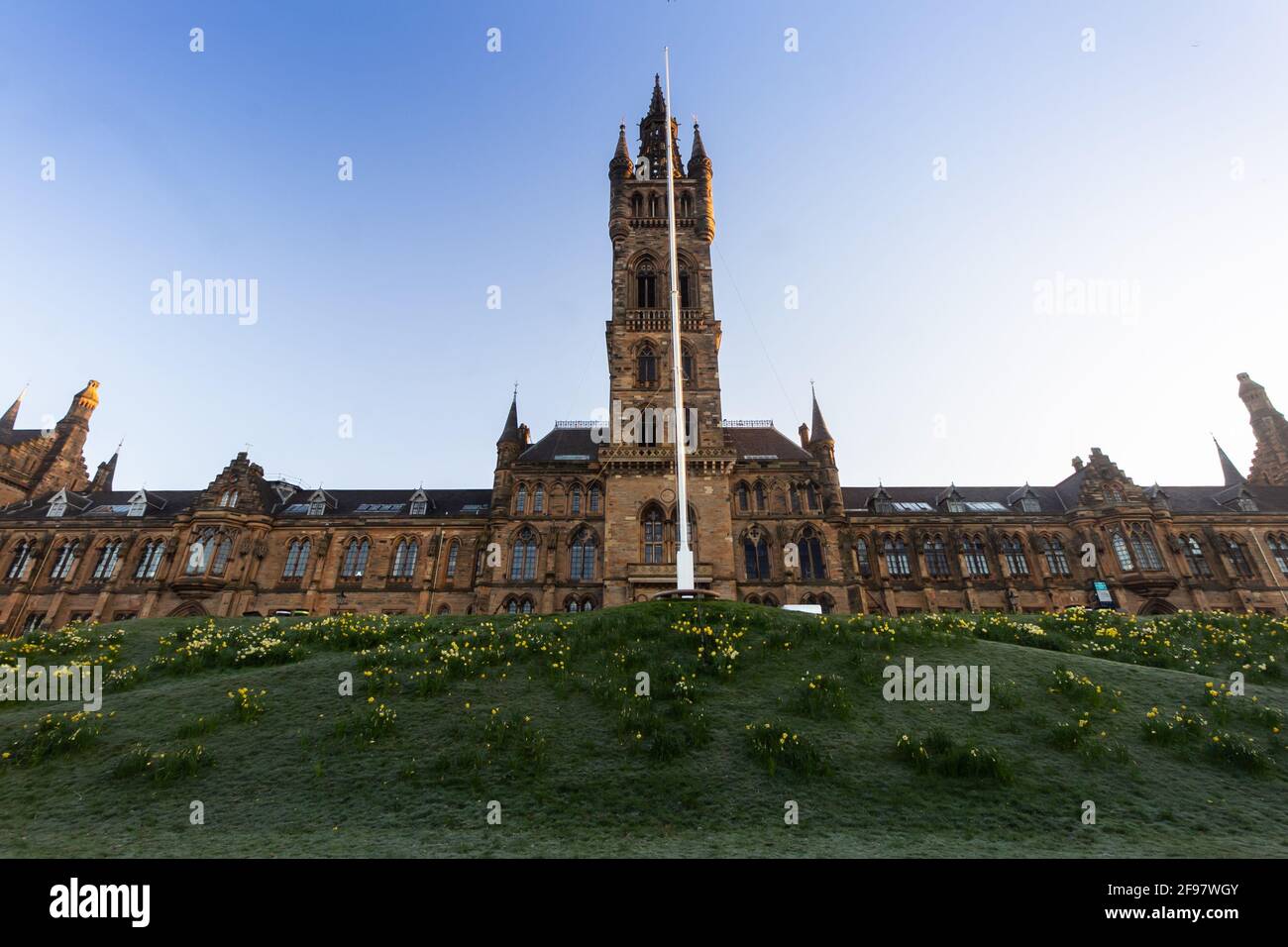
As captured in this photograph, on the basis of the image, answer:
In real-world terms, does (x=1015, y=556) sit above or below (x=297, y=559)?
below

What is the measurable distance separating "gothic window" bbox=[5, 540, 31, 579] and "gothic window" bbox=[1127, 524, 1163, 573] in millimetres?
83713

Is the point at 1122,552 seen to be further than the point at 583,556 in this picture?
Yes

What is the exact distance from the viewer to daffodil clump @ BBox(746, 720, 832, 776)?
10078mm

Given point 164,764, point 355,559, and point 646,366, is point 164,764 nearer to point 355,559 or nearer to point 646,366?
point 646,366

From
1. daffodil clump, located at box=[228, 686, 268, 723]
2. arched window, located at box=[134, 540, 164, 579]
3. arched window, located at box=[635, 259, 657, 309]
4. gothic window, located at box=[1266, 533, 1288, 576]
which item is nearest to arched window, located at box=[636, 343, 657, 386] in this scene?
arched window, located at box=[635, 259, 657, 309]

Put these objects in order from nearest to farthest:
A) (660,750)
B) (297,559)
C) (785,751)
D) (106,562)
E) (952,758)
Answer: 1. (952,758)
2. (785,751)
3. (660,750)
4. (297,559)
5. (106,562)

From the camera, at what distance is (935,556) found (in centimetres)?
4641

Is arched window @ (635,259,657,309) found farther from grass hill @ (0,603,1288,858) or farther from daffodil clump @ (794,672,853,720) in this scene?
daffodil clump @ (794,672,853,720)

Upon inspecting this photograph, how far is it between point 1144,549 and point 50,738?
2309 inches

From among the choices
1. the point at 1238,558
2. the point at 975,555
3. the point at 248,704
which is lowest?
the point at 1238,558

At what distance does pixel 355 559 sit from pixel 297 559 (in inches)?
171

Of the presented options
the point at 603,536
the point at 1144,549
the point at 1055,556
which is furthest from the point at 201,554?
the point at 1144,549

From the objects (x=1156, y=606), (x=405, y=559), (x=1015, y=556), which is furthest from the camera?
(x=1015, y=556)
